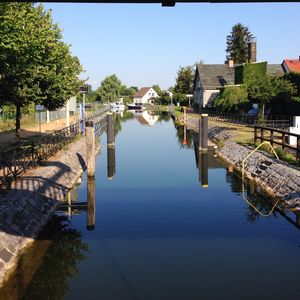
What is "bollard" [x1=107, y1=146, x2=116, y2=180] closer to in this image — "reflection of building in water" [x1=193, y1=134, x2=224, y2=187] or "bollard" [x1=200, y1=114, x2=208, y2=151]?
"reflection of building in water" [x1=193, y1=134, x2=224, y2=187]

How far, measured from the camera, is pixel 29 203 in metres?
13.7

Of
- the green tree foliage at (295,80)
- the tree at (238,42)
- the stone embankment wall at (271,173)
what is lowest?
the stone embankment wall at (271,173)

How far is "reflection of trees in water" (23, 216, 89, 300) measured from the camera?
372 inches

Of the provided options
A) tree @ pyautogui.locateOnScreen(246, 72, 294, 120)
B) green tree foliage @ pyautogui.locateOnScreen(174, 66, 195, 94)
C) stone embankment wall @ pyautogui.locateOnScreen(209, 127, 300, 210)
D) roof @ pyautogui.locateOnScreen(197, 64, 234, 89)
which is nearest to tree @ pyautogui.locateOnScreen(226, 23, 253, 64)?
green tree foliage @ pyautogui.locateOnScreen(174, 66, 195, 94)

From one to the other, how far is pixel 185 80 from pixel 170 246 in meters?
95.3

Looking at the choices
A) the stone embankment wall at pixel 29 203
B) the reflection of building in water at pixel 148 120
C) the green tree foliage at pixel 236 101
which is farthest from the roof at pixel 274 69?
the stone embankment wall at pixel 29 203

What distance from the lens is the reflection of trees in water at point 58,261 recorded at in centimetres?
945

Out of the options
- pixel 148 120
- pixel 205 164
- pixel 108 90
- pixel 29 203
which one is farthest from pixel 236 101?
pixel 108 90

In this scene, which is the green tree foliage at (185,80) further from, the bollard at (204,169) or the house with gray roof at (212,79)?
the bollard at (204,169)

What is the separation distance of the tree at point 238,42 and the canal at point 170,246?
3932 inches

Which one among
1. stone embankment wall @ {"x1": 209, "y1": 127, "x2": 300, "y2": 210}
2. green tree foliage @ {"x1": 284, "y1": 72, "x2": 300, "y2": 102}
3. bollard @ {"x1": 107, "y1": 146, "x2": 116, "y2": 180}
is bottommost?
bollard @ {"x1": 107, "y1": 146, "x2": 116, "y2": 180}

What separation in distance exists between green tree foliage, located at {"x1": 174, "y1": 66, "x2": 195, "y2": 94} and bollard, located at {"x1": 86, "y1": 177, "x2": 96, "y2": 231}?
282 feet

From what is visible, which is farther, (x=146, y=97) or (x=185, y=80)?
(x=146, y=97)

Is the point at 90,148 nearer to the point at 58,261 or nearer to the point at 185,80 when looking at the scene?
the point at 58,261
